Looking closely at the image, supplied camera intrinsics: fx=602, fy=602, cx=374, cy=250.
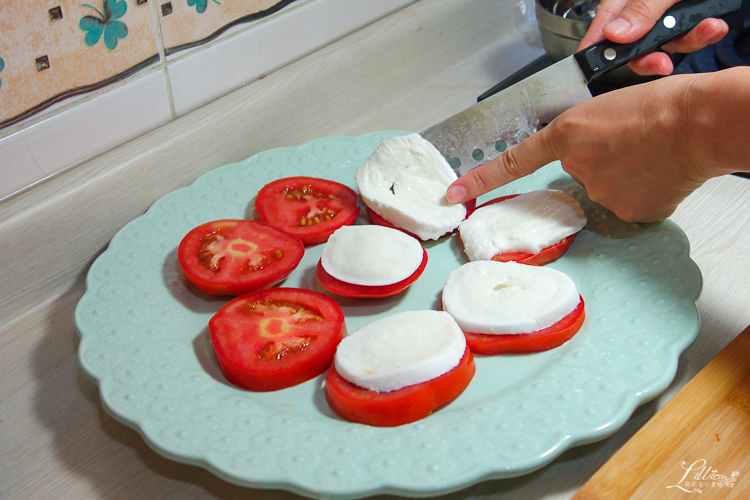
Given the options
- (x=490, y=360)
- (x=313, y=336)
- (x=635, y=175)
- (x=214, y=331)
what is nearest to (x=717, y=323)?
(x=635, y=175)

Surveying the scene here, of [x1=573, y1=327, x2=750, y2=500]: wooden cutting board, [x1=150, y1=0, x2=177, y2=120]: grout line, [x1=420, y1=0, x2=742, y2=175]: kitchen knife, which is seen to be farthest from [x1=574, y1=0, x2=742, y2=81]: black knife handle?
[x1=150, y1=0, x2=177, y2=120]: grout line

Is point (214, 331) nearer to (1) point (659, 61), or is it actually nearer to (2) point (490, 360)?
(2) point (490, 360)

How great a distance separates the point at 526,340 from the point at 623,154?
1.22 ft

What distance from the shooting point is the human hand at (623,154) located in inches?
37.5

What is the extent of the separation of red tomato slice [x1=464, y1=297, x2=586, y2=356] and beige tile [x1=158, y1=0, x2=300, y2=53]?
0.78 metres

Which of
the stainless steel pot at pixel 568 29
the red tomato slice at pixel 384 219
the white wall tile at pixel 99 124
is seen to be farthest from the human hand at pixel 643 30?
the white wall tile at pixel 99 124

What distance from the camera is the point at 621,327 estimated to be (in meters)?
0.91

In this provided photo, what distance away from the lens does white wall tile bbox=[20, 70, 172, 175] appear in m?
1.02

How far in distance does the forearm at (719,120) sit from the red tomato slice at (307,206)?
0.58 m

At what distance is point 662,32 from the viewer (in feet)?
3.80

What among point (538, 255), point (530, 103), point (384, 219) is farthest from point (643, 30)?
point (384, 219)

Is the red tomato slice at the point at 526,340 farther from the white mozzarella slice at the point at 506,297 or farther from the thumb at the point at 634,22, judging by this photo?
the thumb at the point at 634,22

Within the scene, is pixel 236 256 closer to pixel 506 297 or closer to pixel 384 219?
pixel 384 219

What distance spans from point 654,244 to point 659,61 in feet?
1.52
